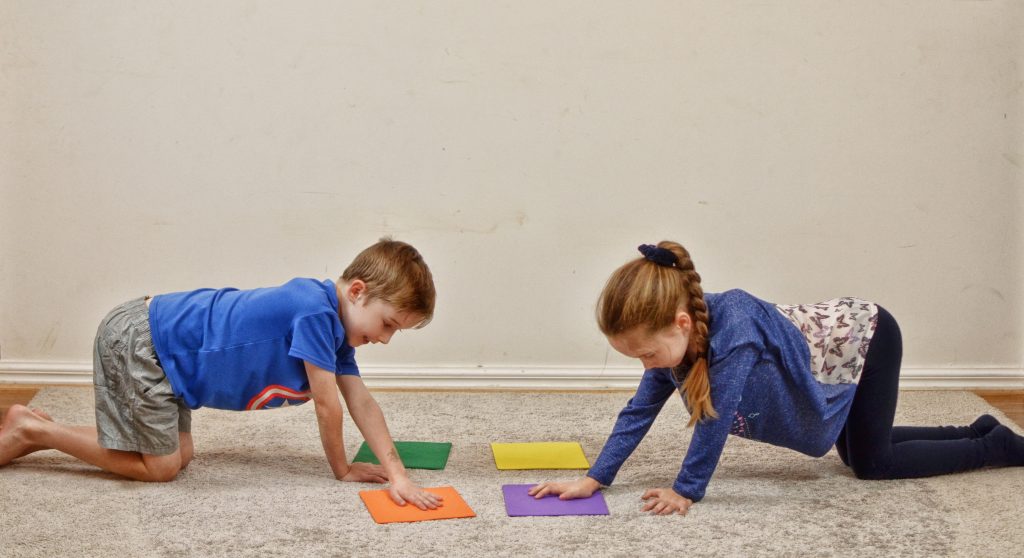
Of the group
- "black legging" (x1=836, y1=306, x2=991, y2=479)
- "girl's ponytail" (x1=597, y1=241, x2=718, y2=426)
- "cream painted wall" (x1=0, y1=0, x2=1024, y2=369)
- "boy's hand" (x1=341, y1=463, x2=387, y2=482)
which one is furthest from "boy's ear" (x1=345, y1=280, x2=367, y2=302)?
"black legging" (x1=836, y1=306, x2=991, y2=479)

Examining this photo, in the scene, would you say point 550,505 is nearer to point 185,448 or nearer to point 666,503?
point 666,503

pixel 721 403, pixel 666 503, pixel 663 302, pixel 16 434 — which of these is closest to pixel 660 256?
pixel 663 302

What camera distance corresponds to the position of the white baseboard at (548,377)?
Answer: 252cm

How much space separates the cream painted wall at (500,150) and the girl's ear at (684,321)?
0.93m

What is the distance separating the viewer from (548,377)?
2.54 meters

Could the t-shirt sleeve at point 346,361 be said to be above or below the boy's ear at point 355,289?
below

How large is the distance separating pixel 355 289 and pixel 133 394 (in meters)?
0.43

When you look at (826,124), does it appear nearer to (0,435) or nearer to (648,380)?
(648,380)

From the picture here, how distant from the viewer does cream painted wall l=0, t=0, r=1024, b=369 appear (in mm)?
2410

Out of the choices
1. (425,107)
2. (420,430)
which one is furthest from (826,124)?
(420,430)

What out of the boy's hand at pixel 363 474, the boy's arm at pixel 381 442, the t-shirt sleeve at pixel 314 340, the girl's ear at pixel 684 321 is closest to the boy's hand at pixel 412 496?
the boy's arm at pixel 381 442

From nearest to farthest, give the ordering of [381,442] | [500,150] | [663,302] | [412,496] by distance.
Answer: [663,302]
[412,496]
[381,442]
[500,150]

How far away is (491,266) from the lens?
2.51 metres

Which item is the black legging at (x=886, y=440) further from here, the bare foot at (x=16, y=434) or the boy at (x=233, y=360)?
the bare foot at (x=16, y=434)
